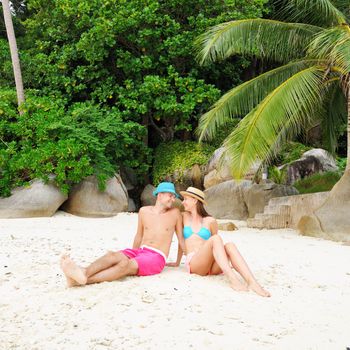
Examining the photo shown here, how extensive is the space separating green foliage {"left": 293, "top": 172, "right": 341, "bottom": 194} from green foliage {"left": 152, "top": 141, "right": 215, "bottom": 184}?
2766 millimetres

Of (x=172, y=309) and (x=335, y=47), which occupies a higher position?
(x=335, y=47)

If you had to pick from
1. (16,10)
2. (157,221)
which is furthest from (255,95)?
(16,10)

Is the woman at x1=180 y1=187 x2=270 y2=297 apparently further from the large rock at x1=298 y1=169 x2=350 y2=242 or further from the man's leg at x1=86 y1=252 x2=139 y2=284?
the large rock at x1=298 y1=169 x2=350 y2=242

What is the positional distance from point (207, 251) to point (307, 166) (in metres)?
9.16

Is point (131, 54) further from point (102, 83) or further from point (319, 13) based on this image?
point (319, 13)

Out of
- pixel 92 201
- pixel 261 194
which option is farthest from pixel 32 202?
pixel 261 194

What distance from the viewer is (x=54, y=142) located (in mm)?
11195

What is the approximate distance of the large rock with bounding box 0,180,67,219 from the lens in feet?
34.7

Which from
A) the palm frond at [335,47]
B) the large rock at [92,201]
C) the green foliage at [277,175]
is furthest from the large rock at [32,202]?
the palm frond at [335,47]

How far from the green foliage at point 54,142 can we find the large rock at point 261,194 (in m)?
3.25

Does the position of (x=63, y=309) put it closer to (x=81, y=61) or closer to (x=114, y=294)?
(x=114, y=294)

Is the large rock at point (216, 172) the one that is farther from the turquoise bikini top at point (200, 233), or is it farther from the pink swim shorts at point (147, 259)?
the pink swim shorts at point (147, 259)

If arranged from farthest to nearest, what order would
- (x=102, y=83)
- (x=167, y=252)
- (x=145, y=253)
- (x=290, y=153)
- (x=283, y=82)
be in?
(x=102, y=83), (x=290, y=153), (x=283, y=82), (x=167, y=252), (x=145, y=253)

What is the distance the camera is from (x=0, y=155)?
10.8 metres
